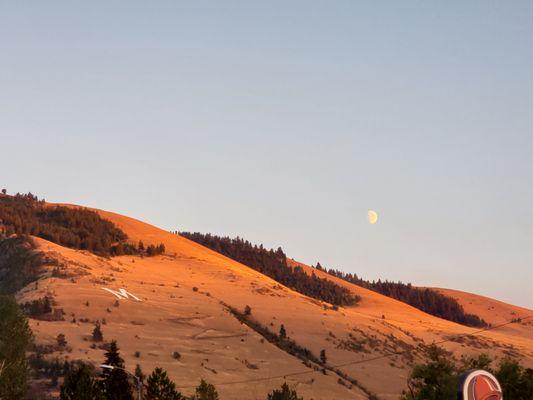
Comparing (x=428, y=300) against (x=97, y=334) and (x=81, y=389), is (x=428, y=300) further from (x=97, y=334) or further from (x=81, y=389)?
(x=81, y=389)

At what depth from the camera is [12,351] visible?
42.0 meters

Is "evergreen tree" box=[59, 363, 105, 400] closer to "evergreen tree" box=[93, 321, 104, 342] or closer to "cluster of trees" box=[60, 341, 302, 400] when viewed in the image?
"cluster of trees" box=[60, 341, 302, 400]

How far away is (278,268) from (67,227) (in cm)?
5044

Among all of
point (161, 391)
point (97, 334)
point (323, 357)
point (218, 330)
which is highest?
point (218, 330)

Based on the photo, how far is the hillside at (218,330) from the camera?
184 feet

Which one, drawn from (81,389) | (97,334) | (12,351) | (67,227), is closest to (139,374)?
(12,351)

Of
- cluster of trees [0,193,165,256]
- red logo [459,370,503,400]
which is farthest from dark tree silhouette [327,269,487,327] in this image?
red logo [459,370,503,400]

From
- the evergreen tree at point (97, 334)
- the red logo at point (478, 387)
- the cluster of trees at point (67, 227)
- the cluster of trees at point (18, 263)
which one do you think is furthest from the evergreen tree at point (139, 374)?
the cluster of trees at point (67, 227)

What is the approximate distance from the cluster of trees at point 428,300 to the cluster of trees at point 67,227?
7553 cm

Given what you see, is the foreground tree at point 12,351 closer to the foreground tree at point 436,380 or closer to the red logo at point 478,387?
the foreground tree at point 436,380

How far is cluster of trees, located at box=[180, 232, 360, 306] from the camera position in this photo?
5320 inches

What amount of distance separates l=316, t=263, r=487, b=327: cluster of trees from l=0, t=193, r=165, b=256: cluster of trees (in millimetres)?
75530

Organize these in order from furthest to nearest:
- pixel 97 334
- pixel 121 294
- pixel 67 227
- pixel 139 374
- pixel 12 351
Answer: pixel 67 227 → pixel 121 294 → pixel 97 334 → pixel 139 374 → pixel 12 351

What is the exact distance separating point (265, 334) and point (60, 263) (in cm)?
2817
